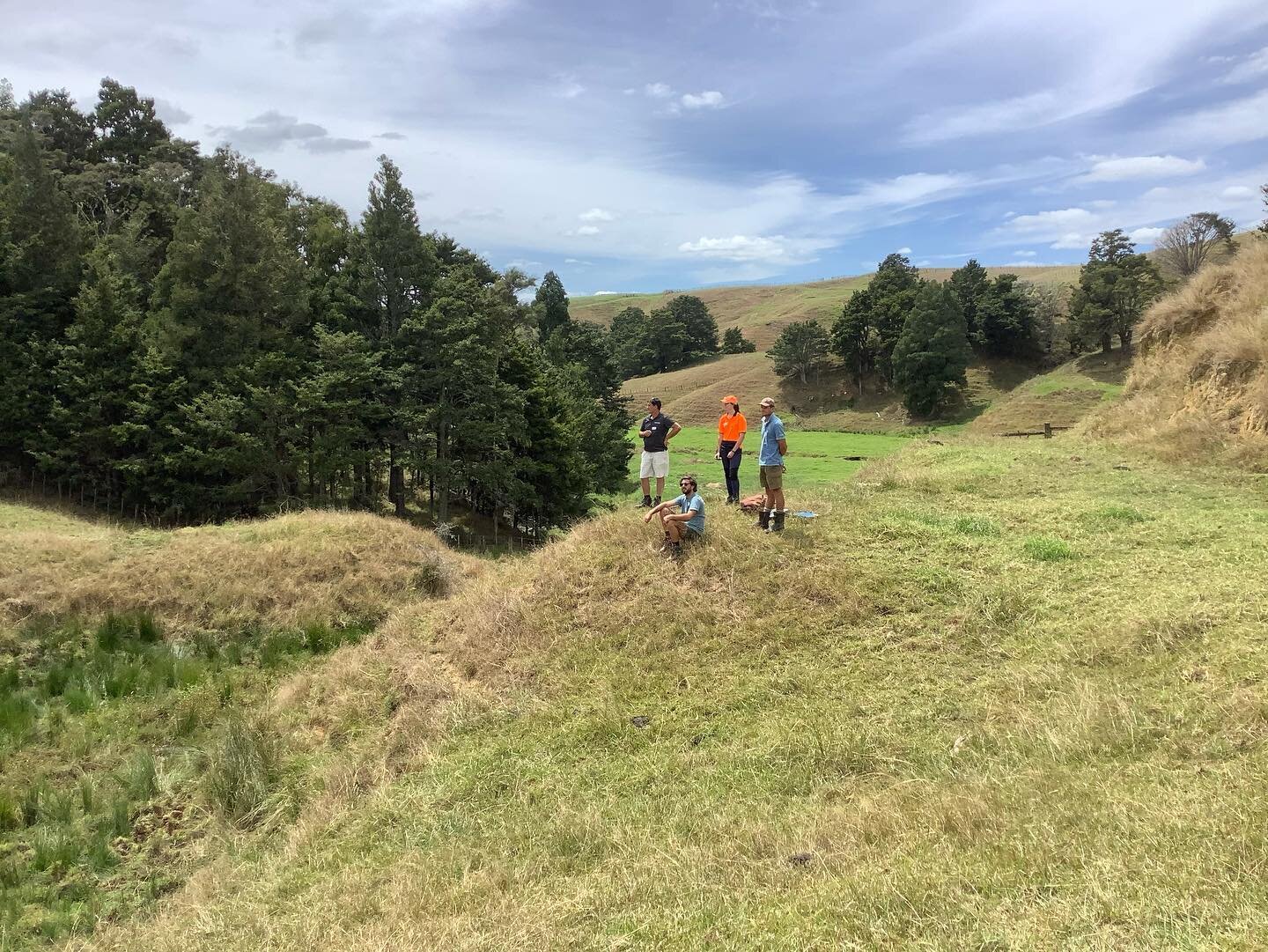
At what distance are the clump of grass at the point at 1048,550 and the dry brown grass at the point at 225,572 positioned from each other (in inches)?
519

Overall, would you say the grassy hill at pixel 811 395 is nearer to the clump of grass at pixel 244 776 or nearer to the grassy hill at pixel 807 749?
the grassy hill at pixel 807 749

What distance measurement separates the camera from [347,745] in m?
8.78

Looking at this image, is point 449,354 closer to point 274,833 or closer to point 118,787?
point 118,787

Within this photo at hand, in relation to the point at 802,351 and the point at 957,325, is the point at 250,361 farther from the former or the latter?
the point at 802,351

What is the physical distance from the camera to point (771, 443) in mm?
9742

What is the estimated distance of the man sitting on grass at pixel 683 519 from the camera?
995 centimetres

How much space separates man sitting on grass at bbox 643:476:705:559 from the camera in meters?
9.95

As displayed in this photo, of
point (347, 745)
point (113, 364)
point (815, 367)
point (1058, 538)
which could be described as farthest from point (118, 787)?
point (815, 367)

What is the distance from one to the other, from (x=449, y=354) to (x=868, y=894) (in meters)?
25.7

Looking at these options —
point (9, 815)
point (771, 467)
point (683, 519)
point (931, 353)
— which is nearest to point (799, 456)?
point (931, 353)

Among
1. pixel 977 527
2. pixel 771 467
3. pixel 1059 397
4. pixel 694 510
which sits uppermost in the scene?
pixel 1059 397

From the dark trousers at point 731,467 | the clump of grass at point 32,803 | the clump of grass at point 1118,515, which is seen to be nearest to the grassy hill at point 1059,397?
the clump of grass at point 1118,515

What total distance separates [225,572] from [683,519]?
1187cm

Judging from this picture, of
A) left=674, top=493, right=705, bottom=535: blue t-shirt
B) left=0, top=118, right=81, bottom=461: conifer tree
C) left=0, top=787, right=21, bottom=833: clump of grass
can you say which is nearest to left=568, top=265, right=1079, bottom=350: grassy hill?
left=0, top=118, right=81, bottom=461: conifer tree
